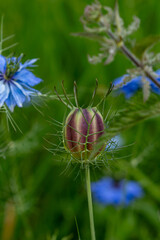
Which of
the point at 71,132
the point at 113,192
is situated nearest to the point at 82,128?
the point at 71,132

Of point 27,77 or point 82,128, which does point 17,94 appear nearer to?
point 27,77

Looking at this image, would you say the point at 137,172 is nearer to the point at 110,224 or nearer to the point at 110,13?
the point at 110,224

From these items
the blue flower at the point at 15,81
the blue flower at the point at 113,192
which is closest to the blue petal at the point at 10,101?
the blue flower at the point at 15,81

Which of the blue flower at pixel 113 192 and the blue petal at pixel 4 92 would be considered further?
the blue flower at pixel 113 192

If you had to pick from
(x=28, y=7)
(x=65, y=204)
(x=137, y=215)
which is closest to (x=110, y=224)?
(x=65, y=204)

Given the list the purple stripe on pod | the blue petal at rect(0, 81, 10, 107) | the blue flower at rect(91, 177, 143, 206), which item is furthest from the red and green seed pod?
the blue flower at rect(91, 177, 143, 206)

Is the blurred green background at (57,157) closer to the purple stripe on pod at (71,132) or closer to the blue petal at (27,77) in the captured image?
the blue petal at (27,77)
